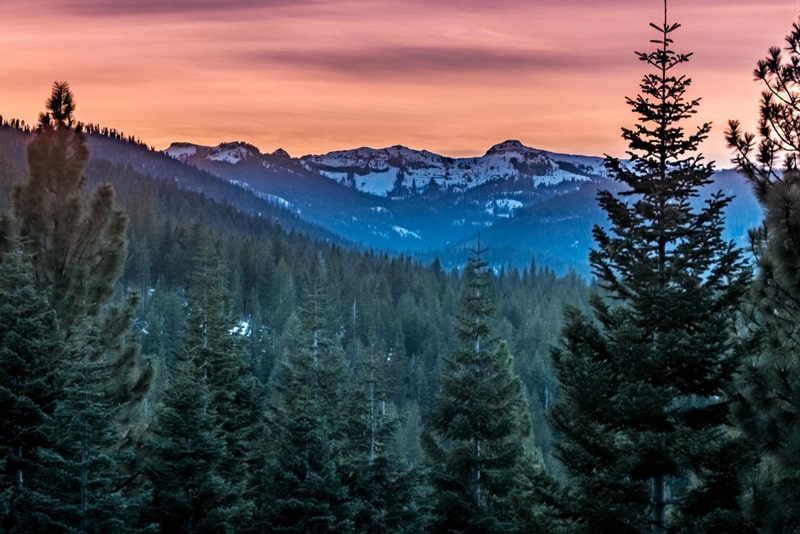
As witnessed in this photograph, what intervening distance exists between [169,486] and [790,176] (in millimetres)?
15973

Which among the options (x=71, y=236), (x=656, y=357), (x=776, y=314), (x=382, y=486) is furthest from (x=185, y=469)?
(x=776, y=314)

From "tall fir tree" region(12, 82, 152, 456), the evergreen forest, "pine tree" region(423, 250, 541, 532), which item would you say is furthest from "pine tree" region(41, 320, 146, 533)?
"pine tree" region(423, 250, 541, 532)

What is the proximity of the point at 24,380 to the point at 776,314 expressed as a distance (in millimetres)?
15151

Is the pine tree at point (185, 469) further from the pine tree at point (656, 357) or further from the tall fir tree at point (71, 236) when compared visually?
the pine tree at point (656, 357)

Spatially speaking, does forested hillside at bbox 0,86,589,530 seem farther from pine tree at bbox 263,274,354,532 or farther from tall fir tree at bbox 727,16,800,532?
tall fir tree at bbox 727,16,800,532

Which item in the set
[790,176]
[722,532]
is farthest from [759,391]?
[722,532]

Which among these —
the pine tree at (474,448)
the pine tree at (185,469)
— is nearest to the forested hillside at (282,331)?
the pine tree at (185,469)

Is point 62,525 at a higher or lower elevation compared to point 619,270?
lower

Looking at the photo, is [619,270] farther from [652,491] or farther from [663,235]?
[652,491]

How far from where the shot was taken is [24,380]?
18469 millimetres

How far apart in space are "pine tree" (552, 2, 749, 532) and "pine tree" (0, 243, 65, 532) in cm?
1089

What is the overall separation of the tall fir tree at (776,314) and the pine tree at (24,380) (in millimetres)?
13492

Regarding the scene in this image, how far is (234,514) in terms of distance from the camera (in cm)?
2098

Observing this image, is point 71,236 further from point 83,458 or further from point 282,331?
point 282,331
